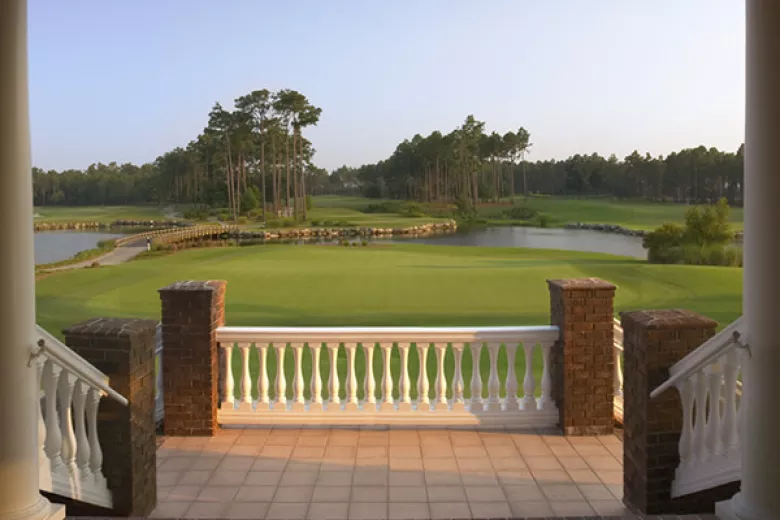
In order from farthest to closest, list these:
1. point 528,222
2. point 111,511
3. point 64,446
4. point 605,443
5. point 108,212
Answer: point 108,212
point 528,222
point 605,443
point 111,511
point 64,446

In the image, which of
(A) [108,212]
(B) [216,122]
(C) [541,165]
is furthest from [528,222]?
(A) [108,212]

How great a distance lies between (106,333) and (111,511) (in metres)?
0.99

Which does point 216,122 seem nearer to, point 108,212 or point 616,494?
point 108,212

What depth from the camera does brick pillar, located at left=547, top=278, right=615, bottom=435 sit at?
5.55m

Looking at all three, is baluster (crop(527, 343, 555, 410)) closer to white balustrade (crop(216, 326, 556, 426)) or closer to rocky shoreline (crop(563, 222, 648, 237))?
white balustrade (crop(216, 326, 556, 426))

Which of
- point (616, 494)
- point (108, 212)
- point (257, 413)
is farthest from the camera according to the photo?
point (108, 212)

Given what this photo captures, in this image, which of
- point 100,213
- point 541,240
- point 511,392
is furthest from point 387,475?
point 100,213

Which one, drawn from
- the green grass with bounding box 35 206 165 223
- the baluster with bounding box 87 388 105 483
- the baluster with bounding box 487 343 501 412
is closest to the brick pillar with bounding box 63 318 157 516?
the baluster with bounding box 87 388 105 483

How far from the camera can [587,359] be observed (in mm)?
5582

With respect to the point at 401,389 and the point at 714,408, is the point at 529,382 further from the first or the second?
the point at 714,408

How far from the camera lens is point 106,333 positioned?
12.0 feet

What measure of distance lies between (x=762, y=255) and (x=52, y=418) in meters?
3.31

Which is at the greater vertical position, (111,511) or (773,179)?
(773,179)

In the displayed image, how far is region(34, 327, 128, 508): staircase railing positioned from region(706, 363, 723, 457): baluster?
300 cm
